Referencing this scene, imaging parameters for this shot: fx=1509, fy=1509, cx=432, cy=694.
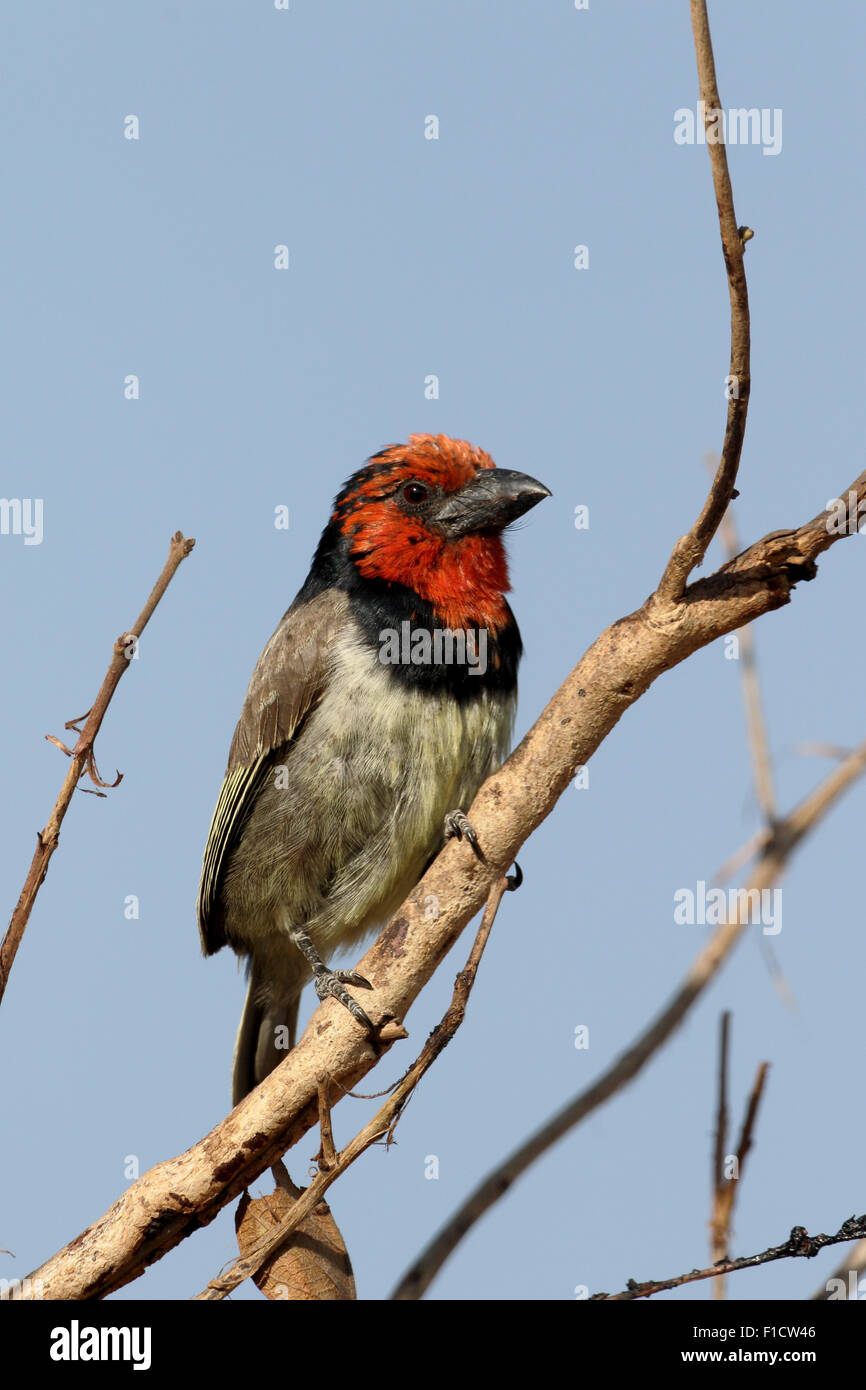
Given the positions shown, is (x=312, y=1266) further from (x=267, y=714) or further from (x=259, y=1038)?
(x=267, y=714)

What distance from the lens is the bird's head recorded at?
470cm

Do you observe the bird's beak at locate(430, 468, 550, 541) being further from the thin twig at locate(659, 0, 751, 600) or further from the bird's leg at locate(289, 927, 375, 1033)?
the thin twig at locate(659, 0, 751, 600)

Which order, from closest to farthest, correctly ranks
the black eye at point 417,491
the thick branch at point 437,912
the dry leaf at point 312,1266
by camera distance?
the thick branch at point 437,912, the dry leaf at point 312,1266, the black eye at point 417,491

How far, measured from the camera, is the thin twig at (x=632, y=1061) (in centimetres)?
234

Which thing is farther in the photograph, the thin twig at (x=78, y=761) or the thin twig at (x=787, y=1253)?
the thin twig at (x=78, y=761)

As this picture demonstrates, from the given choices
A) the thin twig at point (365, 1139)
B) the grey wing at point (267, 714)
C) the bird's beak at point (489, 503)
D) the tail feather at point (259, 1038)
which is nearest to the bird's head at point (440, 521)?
the bird's beak at point (489, 503)

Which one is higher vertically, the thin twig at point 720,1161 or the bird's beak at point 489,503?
the bird's beak at point 489,503

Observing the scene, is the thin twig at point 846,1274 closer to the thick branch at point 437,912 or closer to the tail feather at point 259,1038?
the thick branch at point 437,912

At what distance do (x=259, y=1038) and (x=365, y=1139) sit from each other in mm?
2715

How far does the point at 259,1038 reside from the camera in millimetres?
5109

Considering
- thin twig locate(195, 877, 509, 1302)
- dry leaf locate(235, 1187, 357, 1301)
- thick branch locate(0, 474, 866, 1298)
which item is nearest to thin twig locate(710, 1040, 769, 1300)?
thin twig locate(195, 877, 509, 1302)

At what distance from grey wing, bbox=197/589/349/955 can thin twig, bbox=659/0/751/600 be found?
5.99 ft

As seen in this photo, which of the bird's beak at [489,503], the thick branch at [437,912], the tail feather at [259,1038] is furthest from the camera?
the tail feather at [259,1038]
